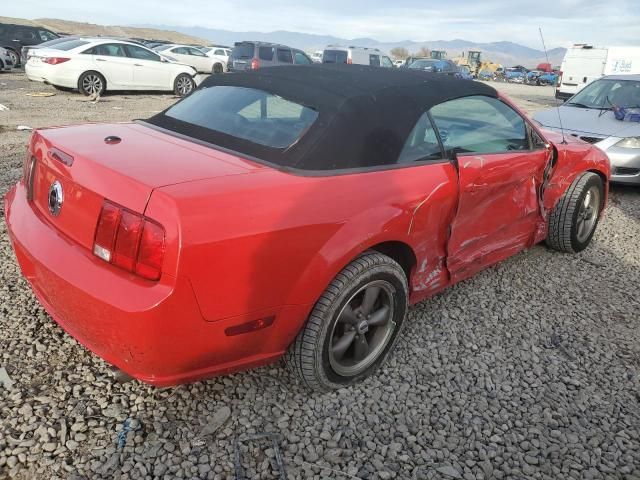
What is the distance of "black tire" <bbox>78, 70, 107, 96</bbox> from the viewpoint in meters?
12.4

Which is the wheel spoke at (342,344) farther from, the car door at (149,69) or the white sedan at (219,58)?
the white sedan at (219,58)

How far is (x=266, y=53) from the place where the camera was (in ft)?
60.1

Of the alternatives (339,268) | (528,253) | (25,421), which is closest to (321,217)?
(339,268)

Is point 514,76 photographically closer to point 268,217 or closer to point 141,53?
point 141,53

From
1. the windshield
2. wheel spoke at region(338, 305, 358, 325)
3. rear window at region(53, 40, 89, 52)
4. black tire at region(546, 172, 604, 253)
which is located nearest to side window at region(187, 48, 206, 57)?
rear window at region(53, 40, 89, 52)

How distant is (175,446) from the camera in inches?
82.3

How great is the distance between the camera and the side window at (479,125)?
289 centimetres

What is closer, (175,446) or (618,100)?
(175,446)

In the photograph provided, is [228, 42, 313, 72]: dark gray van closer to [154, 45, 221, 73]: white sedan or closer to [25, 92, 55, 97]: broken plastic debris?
[154, 45, 221, 73]: white sedan

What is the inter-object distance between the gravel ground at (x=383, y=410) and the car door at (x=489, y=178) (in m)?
0.50

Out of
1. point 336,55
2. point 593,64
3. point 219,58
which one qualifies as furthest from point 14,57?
point 593,64

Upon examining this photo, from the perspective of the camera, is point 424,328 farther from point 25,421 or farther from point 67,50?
point 67,50

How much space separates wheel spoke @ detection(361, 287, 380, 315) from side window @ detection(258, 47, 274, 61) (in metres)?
17.2

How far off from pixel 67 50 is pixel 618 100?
11.8 metres
